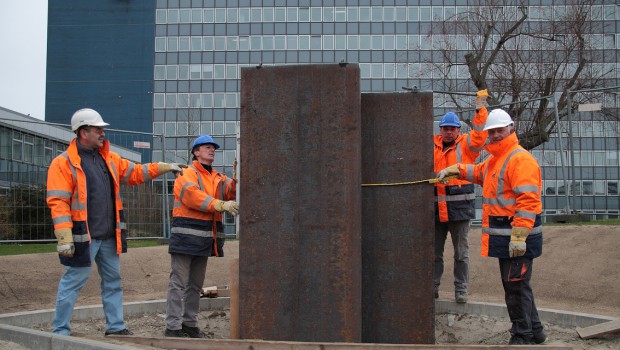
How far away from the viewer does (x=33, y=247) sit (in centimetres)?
1319

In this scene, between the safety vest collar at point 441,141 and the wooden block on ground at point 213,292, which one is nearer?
the safety vest collar at point 441,141

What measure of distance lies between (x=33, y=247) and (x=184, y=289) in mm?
7512

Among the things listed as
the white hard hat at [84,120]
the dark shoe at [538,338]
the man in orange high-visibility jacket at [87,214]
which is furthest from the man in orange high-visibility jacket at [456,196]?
the white hard hat at [84,120]

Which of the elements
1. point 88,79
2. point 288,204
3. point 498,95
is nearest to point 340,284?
point 288,204

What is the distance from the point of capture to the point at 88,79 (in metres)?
66.2

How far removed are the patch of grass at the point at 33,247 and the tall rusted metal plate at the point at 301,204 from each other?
7.67 metres

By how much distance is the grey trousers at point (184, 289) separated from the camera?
21.7 feet

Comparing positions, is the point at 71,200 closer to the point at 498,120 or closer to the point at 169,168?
the point at 169,168

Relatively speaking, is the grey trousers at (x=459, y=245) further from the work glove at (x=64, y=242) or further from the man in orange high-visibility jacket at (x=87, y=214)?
the work glove at (x=64, y=242)

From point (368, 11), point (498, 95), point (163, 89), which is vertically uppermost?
point (368, 11)

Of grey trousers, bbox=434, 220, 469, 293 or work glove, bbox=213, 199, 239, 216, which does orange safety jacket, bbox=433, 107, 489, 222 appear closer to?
grey trousers, bbox=434, 220, 469, 293

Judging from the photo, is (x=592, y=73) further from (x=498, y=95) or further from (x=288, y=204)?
(x=288, y=204)

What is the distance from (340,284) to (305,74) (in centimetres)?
164

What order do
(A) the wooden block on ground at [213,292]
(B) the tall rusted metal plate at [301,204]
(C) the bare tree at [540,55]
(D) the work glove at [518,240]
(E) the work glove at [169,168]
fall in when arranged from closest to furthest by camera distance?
(B) the tall rusted metal plate at [301,204] < (D) the work glove at [518,240] < (E) the work glove at [169,168] < (A) the wooden block on ground at [213,292] < (C) the bare tree at [540,55]
